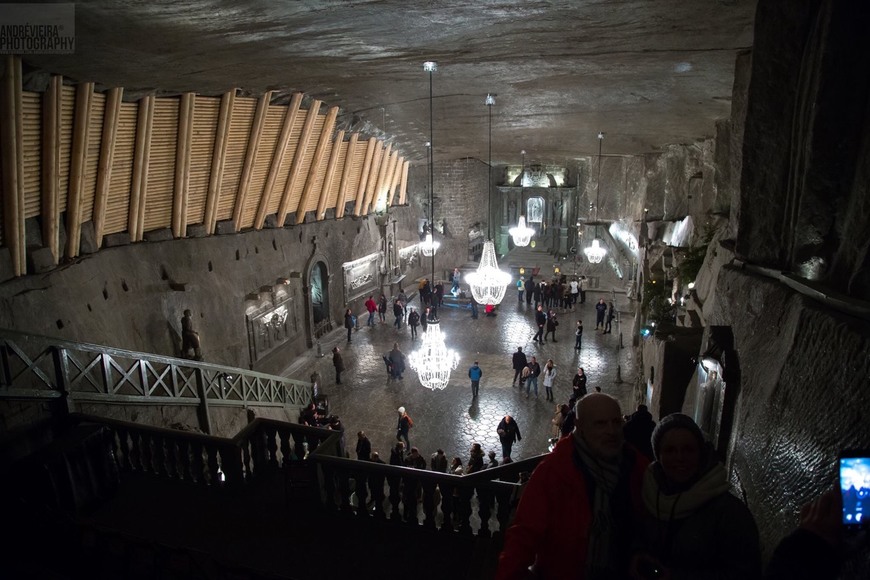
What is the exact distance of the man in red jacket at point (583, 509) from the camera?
1900 millimetres

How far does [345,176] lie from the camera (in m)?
12.8

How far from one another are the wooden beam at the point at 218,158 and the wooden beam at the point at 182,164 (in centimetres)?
47

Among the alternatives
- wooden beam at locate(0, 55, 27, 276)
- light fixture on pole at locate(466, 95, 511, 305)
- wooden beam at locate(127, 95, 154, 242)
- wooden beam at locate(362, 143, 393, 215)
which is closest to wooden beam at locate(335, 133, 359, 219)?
wooden beam at locate(362, 143, 393, 215)

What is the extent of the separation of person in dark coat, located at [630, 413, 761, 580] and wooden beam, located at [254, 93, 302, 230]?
8.46 metres

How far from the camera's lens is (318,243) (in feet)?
43.4

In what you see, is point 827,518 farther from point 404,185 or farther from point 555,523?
point 404,185

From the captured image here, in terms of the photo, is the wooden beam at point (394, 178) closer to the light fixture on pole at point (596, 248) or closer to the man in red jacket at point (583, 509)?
the light fixture on pole at point (596, 248)

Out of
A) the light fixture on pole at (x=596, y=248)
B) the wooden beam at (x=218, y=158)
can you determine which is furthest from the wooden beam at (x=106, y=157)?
the light fixture on pole at (x=596, y=248)

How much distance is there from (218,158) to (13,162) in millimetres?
3122

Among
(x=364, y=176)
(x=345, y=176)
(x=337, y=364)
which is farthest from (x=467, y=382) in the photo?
(x=364, y=176)

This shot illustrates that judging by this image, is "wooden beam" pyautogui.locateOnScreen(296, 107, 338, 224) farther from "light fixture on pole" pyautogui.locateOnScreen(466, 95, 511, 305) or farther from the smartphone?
the smartphone

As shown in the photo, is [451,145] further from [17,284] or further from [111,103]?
[17,284]

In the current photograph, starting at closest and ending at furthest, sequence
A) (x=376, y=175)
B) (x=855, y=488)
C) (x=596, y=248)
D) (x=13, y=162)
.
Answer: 1. (x=855, y=488)
2. (x=13, y=162)
3. (x=376, y=175)
4. (x=596, y=248)

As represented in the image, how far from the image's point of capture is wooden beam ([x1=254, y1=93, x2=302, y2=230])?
8875mm
